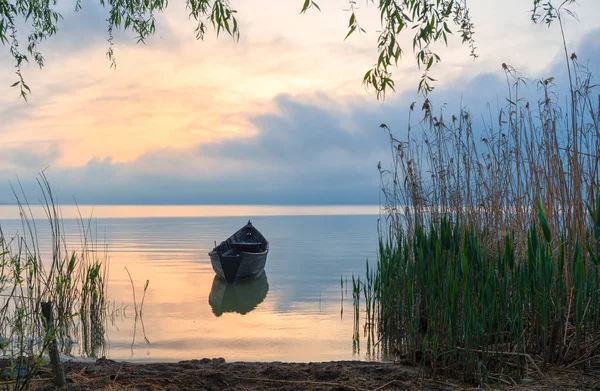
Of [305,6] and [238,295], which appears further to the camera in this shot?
[238,295]

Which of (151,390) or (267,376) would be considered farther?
(267,376)

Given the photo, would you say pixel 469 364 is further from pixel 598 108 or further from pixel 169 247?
pixel 169 247

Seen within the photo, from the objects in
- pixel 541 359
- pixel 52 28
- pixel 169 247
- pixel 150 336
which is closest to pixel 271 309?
pixel 150 336

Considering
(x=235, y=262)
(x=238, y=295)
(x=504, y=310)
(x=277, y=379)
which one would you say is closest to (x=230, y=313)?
(x=238, y=295)

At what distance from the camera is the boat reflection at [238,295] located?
35.7 feet

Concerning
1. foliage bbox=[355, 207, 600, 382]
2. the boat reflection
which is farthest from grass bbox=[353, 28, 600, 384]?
the boat reflection

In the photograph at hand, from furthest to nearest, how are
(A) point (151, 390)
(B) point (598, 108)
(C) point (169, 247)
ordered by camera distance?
(C) point (169, 247) < (B) point (598, 108) < (A) point (151, 390)

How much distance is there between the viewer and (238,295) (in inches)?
486

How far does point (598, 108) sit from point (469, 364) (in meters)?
2.52

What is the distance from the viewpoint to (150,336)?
8.03m

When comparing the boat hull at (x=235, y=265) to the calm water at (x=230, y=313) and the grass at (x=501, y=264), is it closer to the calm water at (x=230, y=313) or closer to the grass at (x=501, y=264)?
the calm water at (x=230, y=313)

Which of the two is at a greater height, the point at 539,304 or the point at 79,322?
the point at 539,304

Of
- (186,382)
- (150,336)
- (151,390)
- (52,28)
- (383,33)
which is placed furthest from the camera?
(150,336)

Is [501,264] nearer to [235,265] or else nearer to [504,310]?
[504,310]
